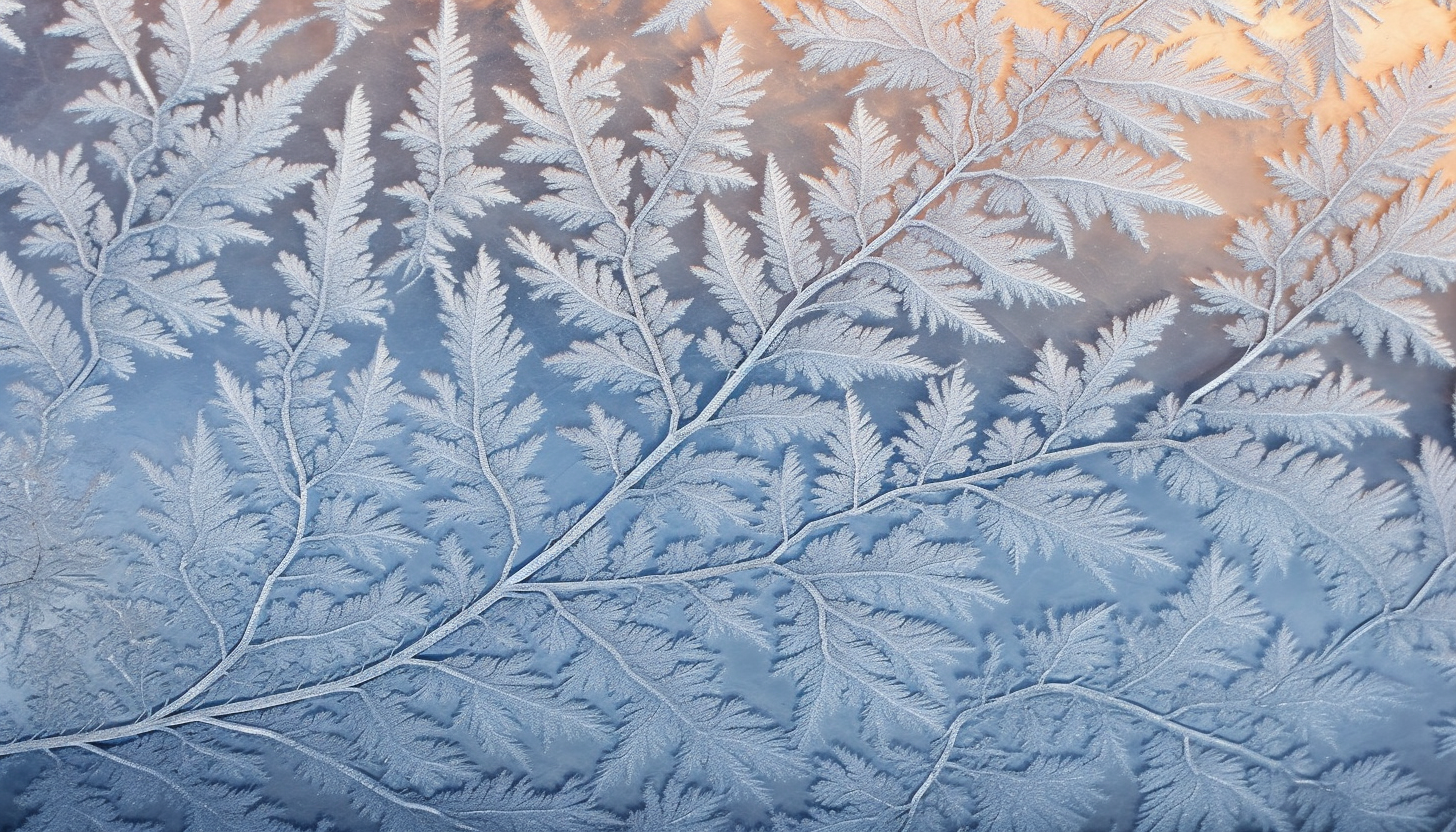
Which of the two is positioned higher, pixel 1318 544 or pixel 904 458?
pixel 904 458

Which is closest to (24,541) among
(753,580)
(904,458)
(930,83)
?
(753,580)

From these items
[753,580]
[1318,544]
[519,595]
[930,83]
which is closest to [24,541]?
[519,595]

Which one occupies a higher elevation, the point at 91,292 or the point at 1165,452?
the point at 91,292

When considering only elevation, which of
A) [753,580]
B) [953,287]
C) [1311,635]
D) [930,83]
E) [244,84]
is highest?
[244,84]

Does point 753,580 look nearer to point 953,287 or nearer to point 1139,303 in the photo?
point 953,287

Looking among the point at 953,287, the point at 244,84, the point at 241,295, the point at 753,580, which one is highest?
the point at 244,84

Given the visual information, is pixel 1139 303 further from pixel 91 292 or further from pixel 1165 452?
pixel 91 292
